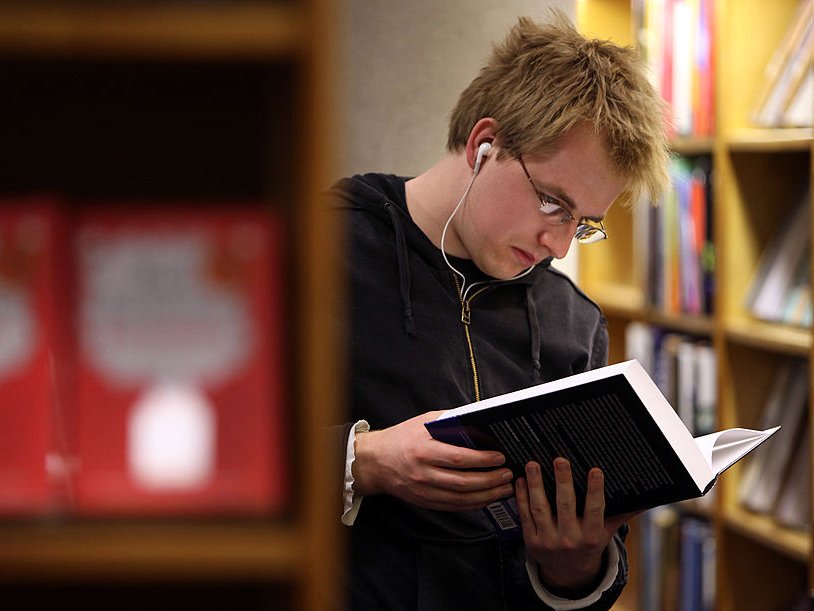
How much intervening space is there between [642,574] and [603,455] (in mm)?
2155

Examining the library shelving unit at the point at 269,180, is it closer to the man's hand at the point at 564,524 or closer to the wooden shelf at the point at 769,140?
the man's hand at the point at 564,524

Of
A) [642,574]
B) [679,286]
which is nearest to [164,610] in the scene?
[679,286]

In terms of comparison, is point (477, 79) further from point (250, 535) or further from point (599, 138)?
point (250, 535)

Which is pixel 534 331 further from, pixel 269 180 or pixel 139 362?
pixel 139 362

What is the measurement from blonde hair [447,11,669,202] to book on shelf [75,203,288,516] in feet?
2.08

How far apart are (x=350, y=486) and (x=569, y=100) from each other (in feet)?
1.86

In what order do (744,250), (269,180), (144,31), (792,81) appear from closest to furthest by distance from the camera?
1. (144,31)
2. (269,180)
3. (792,81)
4. (744,250)

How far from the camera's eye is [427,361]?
4.86 feet

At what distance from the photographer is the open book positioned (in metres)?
1.21

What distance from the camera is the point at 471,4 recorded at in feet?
6.27

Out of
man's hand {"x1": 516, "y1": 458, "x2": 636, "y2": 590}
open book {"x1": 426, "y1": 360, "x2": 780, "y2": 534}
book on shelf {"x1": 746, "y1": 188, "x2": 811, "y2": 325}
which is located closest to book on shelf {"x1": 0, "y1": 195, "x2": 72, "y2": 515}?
open book {"x1": 426, "y1": 360, "x2": 780, "y2": 534}

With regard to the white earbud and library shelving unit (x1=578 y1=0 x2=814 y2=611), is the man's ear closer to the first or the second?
the white earbud

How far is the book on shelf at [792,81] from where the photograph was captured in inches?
98.7

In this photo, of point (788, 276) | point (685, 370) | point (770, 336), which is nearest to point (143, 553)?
point (770, 336)
